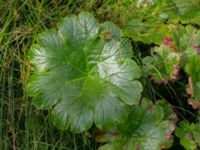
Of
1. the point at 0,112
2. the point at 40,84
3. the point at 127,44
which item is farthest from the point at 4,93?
the point at 127,44

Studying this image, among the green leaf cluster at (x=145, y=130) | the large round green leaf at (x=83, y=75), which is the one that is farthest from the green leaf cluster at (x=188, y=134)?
the large round green leaf at (x=83, y=75)

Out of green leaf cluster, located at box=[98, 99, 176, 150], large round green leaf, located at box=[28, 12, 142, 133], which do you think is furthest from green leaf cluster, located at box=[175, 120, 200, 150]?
large round green leaf, located at box=[28, 12, 142, 133]

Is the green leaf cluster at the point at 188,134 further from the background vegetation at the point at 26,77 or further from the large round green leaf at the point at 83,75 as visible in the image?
the large round green leaf at the point at 83,75

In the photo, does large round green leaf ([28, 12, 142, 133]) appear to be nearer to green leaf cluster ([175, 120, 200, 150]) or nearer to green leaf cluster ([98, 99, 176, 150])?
green leaf cluster ([98, 99, 176, 150])

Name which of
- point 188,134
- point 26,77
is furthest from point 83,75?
point 188,134

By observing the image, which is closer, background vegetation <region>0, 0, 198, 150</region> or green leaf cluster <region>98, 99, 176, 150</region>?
green leaf cluster <region>98, 99, 176, 150</region>

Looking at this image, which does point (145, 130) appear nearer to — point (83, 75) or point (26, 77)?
point (83, 75)

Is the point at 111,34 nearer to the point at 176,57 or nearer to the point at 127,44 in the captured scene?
the point at 127,44

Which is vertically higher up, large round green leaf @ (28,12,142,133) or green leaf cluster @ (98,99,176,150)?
large round green leaf @ (28,12,142,133)
